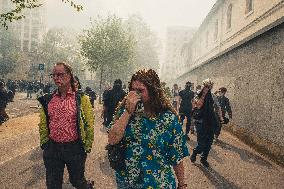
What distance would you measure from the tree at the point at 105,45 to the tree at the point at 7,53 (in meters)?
26.5

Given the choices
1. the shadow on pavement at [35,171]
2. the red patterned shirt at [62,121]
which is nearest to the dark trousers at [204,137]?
the shadow on pavement at [35,171]

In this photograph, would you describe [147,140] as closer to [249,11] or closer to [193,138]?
[193,138]

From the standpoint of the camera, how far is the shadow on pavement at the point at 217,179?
7.01m

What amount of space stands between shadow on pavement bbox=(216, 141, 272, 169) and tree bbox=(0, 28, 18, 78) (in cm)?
5305

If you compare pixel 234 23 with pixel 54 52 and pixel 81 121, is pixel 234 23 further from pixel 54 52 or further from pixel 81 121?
pixel 54 52

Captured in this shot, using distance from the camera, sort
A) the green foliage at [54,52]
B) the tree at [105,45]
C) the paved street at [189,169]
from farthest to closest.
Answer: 1. the green foliage at [54,52]
2. the tree at [105,45]
3. the paved street at [189,169]

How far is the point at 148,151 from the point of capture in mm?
2906

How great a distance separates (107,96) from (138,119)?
26.4ft

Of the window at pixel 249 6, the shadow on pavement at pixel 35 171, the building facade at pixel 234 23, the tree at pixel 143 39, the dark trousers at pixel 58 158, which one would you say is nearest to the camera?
the dark trousers at pixel 58 158

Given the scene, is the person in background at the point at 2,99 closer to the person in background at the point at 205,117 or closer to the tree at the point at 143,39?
the person in background at the point at 205,117

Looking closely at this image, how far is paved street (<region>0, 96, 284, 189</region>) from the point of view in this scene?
271 inches

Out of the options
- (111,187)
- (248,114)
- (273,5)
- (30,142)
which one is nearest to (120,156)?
(111,187)

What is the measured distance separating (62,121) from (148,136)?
157cm

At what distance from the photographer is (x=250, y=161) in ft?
31.8
